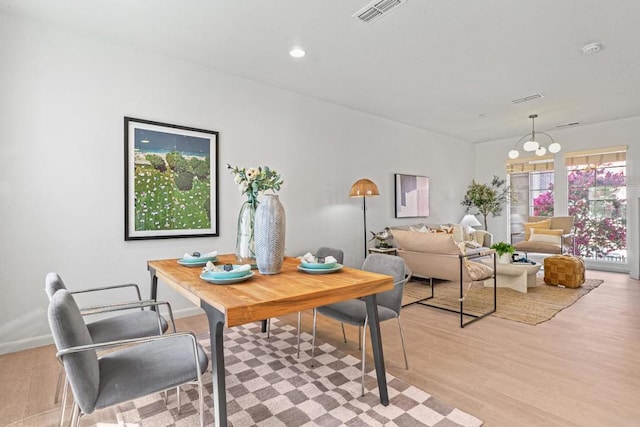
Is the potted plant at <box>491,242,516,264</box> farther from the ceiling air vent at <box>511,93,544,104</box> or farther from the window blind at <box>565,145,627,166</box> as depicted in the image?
the window blind at <box>565,145,627,166</box>

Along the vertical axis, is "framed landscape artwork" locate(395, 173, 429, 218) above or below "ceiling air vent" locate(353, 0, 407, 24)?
below

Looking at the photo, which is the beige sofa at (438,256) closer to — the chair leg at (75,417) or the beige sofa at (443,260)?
the beige sofa at (443,260)

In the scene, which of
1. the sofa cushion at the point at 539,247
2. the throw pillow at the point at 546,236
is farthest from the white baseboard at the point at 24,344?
the throw pillow at the point at 546,236

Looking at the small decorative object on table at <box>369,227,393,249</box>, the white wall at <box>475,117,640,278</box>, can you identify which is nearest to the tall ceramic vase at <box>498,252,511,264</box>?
the small decorative object on table at <box>369,227,393,249</box>

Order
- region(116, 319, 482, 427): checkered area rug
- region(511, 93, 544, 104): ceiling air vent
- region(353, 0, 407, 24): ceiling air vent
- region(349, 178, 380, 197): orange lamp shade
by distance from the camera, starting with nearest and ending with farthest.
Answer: region(116, 319, 482, 427): checkered area rug < region(353, 0, 407, 24): ceiling air vent < region(511, 93, 544, 104): ceiling air vent < region(349, 178, 380, 197): orange lamp shade

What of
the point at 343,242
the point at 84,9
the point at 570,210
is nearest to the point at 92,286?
the point at 84,9

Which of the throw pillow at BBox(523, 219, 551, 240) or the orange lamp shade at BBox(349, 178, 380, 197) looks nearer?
the orange lamp shade at BBox(349, 178, 380, 197)

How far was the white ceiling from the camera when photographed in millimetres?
2621

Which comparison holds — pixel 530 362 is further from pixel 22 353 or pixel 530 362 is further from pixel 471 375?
pixel 22 353

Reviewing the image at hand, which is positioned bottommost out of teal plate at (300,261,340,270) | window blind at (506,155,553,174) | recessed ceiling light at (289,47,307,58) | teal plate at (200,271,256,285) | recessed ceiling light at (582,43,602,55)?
teal plate at (200,271,256,285)

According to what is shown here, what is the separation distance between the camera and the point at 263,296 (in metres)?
1.40

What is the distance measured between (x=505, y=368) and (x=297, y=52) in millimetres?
3246

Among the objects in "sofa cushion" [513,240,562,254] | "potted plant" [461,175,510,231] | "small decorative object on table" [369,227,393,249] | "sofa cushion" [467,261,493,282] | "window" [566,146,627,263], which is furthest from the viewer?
"potted plant" [461,175,510,231]

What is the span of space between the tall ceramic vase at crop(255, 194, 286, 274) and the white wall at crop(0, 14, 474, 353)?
1.96m
